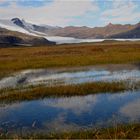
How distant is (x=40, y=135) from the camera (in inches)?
533

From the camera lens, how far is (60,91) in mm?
24125

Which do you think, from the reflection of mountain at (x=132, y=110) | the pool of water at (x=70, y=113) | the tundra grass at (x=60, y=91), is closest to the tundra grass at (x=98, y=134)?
the pool of water at (x=70, y=113)

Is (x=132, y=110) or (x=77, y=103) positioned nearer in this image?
(x=132, y=110)

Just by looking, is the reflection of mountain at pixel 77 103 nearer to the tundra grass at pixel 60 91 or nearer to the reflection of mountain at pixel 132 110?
the tundra grass at pixel 60 91

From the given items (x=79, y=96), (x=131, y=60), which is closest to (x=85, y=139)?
(x=79, y=96)

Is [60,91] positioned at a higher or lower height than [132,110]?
higher

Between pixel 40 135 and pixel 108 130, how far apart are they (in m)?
2.54

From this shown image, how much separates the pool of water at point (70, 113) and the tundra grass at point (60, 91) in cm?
101

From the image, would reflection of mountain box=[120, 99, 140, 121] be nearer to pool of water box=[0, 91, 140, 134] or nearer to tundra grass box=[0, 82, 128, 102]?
pool of water box=[0, 91, 140, 134]

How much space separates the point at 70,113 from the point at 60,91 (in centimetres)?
588

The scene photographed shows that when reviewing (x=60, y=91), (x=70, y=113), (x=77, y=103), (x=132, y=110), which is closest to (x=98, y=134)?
(x=70, y=113)

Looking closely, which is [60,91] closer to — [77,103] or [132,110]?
[77,103]

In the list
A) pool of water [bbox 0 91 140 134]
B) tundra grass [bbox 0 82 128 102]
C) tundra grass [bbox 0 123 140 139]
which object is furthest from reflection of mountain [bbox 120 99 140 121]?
tundra grass [bbox 0 82 128 102]

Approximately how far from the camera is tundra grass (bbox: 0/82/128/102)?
2284 centimetres
